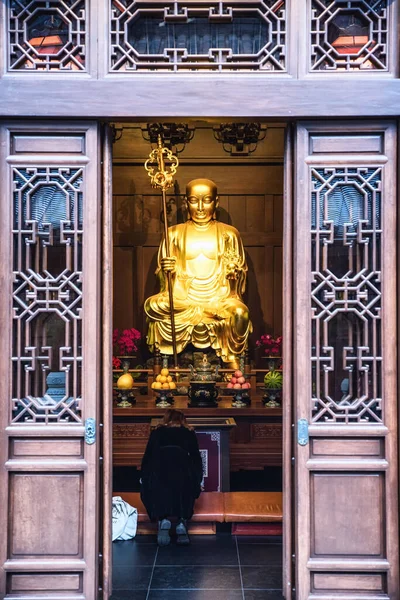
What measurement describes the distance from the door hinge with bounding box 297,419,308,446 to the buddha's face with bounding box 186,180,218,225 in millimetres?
4784

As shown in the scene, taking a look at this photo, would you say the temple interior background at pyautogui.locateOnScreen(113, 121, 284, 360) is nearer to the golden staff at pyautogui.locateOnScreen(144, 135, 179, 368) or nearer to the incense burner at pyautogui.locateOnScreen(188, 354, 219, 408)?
the golden staff at pyautogui.locateOnScreen(144, 135, 179, 368)

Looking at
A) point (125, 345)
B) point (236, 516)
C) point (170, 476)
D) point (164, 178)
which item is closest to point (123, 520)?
point (170, 476)

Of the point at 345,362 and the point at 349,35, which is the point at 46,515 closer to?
the point at 345,362

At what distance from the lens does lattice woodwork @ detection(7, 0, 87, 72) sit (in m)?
3.52

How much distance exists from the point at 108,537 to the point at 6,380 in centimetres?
88

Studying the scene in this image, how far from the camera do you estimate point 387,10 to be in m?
3.52

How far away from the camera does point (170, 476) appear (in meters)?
4.71

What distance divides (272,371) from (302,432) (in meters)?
3.40

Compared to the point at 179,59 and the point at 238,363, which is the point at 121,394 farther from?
the point at 179,59

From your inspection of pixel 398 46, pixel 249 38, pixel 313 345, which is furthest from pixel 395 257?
pixel 249 38

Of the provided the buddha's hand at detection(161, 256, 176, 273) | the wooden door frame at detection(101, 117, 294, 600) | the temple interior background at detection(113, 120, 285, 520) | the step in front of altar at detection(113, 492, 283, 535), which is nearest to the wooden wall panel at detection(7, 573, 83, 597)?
the wooden door frame at detection(101, 117, 294, 600)

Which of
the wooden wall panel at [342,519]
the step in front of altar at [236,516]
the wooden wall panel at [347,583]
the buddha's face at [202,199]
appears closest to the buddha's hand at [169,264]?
the buddha's face at [202,199]

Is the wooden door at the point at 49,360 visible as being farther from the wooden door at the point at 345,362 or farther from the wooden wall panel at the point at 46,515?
the wooden door at the point at 345,362

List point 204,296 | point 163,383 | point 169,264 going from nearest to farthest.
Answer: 1. point 163,383
2. point 169,264
3. point 204,296
